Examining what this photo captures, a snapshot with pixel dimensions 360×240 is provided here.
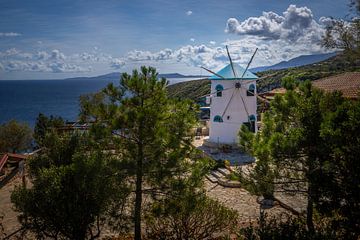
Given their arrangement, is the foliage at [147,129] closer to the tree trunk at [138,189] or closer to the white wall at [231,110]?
the tree trunk at [138,189]

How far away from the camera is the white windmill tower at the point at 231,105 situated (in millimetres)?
27141

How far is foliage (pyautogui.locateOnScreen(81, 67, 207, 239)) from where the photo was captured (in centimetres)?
956

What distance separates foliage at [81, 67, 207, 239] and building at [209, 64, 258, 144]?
17.4m

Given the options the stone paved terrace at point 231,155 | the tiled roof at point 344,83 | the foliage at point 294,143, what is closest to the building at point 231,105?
the stone paved terrace at point 231,155

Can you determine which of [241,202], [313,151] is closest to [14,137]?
[241,202]

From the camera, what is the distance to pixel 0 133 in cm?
3838

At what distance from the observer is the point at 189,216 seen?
10492 mm

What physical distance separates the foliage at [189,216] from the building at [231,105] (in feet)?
52.6

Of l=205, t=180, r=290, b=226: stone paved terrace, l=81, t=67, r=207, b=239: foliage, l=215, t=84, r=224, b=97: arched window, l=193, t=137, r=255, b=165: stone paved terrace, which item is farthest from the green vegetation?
l=215, t=84, r=224, b=97: arched window

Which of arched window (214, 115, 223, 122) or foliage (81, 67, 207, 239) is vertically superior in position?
foliage (81, 67, 207, 239)

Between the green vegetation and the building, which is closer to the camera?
the green vegetation

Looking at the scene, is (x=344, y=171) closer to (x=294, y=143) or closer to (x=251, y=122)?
(x=294, y=143)

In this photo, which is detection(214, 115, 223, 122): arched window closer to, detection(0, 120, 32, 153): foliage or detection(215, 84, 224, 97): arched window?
detection(215, 84, 224, 97): arched window

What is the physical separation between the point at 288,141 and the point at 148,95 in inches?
166
